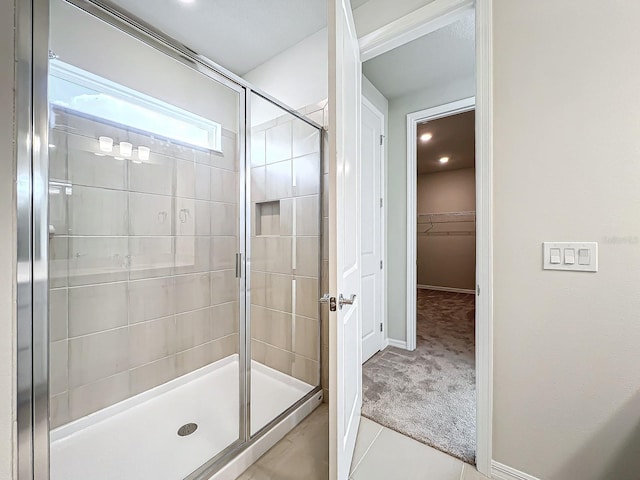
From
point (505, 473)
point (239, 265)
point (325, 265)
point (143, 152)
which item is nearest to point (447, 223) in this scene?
point (325, 265)

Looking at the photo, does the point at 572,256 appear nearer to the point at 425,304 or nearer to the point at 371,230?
the point at 371,230

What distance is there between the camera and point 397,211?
9.04ft

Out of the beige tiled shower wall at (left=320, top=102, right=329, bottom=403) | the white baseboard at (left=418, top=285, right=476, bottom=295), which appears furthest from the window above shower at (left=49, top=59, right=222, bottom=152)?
the white baseboard at (left=418, top=285, right=476, bottom=295)

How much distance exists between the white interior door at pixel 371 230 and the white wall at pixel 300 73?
0.55 meters

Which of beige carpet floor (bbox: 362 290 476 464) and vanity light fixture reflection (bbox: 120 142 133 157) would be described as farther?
vanity light fixture reflection (bbox: 120 142 133 157)

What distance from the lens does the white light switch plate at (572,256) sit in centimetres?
103

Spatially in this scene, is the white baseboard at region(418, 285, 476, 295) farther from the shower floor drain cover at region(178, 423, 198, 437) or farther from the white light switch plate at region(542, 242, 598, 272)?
the shower floor drain cover at region(178, 423, 198, 437)

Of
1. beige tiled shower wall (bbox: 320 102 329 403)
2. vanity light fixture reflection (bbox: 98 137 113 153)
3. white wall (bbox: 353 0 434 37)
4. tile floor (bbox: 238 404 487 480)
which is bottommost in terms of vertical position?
tile floor (bbox: 238 404 487 480)

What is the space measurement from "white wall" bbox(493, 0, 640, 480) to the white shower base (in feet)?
4.47

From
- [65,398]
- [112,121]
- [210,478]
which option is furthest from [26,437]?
A: [112,121]

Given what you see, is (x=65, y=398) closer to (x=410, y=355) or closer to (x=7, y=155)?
(x=7, y=155)

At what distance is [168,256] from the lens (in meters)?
1.94

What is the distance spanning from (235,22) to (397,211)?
2130 millimetres

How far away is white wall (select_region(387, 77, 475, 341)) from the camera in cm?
270
